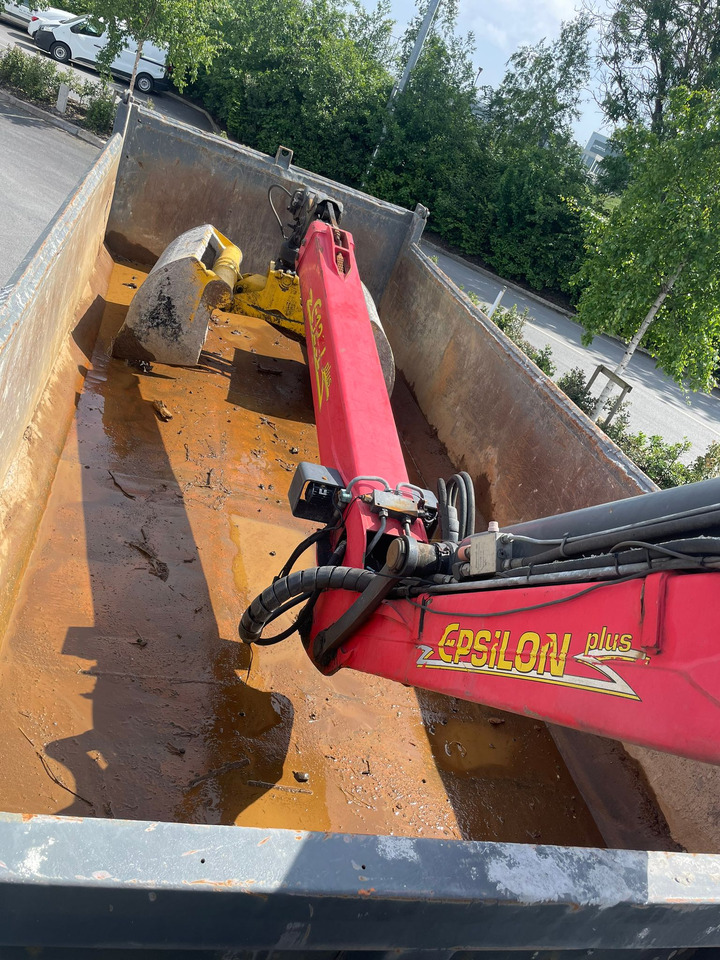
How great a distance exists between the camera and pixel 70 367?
5.07 meters

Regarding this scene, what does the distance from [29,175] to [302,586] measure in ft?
36.0

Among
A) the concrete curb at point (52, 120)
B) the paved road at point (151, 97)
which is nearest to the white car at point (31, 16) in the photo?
the paved road at point (151, 97)

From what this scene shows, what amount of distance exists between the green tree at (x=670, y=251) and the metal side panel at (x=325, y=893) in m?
8.25

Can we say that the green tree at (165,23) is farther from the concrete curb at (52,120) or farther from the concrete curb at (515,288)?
the concrete curb at (515,288)

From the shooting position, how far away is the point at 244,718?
3404mm

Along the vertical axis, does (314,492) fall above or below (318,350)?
below

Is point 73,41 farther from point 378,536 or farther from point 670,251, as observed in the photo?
Answer: point 378,536

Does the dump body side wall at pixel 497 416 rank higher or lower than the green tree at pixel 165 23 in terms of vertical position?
lower

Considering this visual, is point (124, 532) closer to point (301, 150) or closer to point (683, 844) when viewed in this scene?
point (683, 844)

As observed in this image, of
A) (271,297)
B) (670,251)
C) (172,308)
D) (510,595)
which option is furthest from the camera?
(670,251)

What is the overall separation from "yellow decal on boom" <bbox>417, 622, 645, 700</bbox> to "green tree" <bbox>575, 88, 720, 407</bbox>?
7.49 m

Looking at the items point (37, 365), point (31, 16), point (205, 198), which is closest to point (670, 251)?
point (205, 198)

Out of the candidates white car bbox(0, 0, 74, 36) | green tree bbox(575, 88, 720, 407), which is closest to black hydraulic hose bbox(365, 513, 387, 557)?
green tree bbox(575, 88, 720, 407)

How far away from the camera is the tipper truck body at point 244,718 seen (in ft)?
4.14
